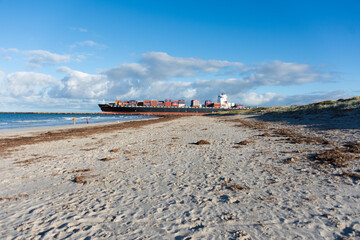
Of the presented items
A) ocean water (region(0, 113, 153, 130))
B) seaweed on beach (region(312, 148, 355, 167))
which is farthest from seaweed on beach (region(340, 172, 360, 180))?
ocean water (region(0, 113, 153, 130))

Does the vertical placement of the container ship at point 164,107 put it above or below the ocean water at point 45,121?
above

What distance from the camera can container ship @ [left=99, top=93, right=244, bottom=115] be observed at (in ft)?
381

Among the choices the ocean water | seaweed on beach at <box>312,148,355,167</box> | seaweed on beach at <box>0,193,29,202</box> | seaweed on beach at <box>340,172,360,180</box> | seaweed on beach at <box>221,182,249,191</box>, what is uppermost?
seaweed on beach at <box>312,148,355,167</box>

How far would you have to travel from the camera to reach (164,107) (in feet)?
389

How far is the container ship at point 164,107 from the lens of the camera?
381 feet

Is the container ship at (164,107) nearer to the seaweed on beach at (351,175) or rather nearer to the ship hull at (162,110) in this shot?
the ship hull at (162,110)

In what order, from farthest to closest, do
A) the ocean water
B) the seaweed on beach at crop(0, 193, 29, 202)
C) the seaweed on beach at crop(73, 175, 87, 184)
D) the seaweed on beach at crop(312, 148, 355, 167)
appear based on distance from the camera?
the ocean water, the seaweed on beach at crop(312, 148, 355, 167), the seaweed on beach at crop(73, 175, 87, 184), the seaweed on beach at crop(0, 193, 29, 202)

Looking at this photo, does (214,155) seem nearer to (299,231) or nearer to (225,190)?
(225,190)

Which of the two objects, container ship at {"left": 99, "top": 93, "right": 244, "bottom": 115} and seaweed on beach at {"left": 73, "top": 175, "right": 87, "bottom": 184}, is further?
container ship at {"left": 99, "top": 93, "right": 244, "bottom": 115}

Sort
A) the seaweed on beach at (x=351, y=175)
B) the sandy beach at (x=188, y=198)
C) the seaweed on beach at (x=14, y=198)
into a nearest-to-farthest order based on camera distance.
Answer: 1. the sandy beach at (x=188, y=198)
2. the seaweed on beach at (x=14, y=198)
3. the seaweed on beach at (x=351, y=175)

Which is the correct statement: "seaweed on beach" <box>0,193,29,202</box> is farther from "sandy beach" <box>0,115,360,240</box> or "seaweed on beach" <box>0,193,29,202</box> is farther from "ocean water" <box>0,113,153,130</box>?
"ocean water" <box>0,113,153,130</box>

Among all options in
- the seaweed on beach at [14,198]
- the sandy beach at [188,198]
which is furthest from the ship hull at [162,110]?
the seaweed on beach at [14,198]

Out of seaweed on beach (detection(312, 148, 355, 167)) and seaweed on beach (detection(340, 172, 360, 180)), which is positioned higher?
seaweed on beach (detection(312, 148, 355, 167))

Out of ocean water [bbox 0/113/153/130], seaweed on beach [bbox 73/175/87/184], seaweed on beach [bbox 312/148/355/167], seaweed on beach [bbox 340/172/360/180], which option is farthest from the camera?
ocean water [bbox 0/113/153/130]
